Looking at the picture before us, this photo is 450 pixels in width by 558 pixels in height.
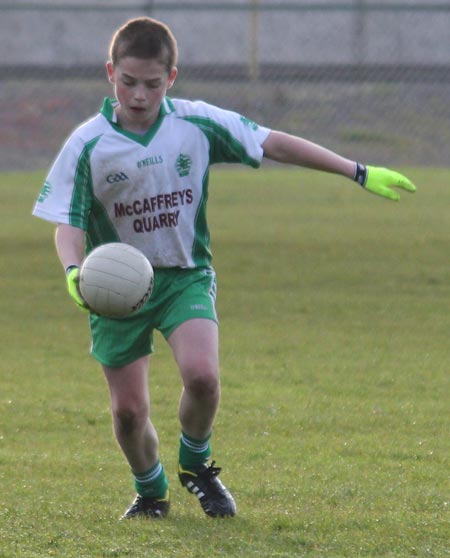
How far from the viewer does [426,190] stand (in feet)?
74.9

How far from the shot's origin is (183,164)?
18.3 ft

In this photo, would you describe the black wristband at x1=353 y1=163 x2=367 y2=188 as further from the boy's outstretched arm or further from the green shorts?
the green shorts

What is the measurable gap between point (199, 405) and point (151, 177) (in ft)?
3.02

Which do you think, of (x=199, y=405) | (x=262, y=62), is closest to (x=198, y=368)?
(x=199, y=405)

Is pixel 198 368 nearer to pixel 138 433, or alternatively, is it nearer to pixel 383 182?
pixel 138 433

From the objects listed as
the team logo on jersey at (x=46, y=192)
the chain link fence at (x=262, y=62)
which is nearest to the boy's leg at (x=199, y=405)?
the team logo on jersey at (x=46, y=192)

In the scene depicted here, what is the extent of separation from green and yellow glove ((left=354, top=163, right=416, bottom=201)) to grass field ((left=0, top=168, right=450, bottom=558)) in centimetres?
127

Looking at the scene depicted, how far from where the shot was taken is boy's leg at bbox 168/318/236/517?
5.38m

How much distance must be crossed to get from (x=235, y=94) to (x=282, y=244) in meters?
2.00

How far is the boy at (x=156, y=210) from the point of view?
17.8 feet

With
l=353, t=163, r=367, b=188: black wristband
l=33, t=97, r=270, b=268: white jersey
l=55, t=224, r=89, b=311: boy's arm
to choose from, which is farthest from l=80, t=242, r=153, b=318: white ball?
l=353, t=163, r=367, b=188: black wristband

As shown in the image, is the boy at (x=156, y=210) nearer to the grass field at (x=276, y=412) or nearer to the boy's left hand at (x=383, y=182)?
the boy's left hand at (x=383, y=182)

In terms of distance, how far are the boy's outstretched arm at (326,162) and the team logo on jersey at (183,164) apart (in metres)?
0.35

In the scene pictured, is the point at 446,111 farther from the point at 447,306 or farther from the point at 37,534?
the point at 37,534
